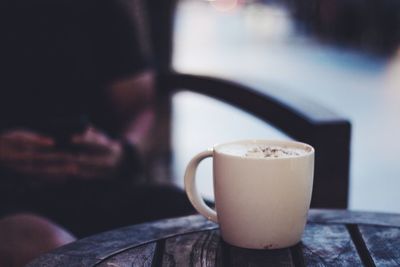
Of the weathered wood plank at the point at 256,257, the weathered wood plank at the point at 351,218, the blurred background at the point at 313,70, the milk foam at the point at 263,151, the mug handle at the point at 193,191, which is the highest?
the milk foam at the point at 263,151

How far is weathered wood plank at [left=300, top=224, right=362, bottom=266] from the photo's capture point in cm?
85

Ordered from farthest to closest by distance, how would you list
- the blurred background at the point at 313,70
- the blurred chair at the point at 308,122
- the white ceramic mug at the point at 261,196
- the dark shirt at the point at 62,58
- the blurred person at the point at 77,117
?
1. the blurred background at the point at 313,70
2. the dark shirt at the point at 62,58
3. the blurred person at the point at 77,117
4. the blurred chair at the point at 308,122
5. the white ceramic mug at the point at 261,196

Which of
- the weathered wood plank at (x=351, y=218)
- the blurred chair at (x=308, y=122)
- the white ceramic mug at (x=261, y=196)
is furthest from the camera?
the blurred chair at (x=308, y=122)

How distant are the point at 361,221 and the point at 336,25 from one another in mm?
10626

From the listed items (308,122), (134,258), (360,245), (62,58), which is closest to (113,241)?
(134,258)

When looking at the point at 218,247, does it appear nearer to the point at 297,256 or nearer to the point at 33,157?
the point at 297,256

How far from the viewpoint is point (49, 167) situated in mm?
1847

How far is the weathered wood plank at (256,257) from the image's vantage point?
0.84 meters

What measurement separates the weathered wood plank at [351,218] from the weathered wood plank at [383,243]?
19mm

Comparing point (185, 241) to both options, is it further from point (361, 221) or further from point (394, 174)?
point (394, 174)

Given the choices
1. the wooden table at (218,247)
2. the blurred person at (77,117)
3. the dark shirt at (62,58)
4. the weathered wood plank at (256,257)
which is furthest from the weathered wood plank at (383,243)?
the dark shirt at (62,58)

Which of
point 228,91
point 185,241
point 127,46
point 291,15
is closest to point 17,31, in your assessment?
point 127,46

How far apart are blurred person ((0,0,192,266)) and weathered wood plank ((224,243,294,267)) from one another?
2.13 ft

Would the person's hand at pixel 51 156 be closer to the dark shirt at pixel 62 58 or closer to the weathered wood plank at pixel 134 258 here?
the dark shirt at pixel 62 58
